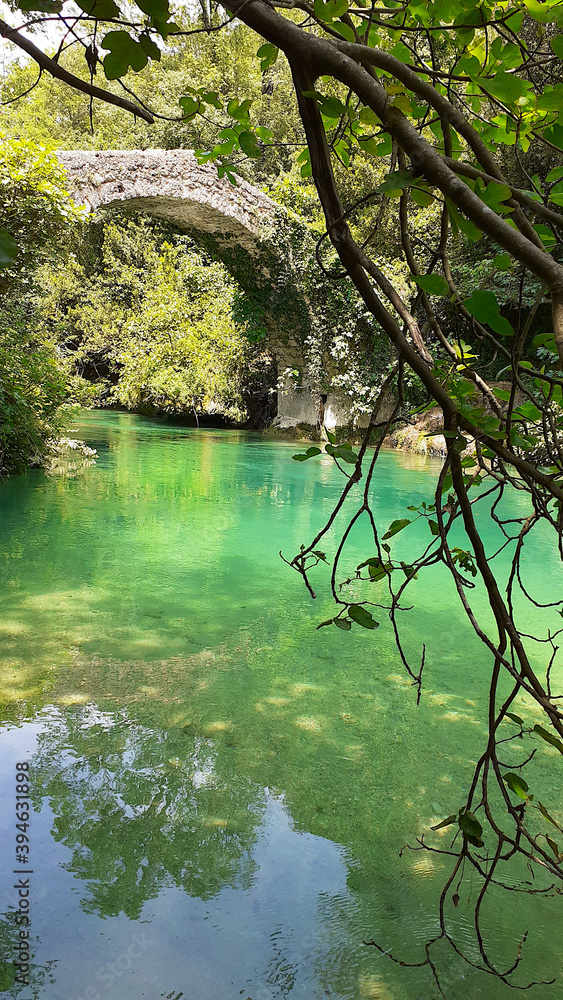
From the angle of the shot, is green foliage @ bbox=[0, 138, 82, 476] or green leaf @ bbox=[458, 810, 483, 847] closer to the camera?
green leaf @ bbox=[458, 810, 483, 847]

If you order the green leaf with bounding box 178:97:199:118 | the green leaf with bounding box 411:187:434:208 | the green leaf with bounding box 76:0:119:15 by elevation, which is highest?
the green leaf with bounding box 178:97:199:118

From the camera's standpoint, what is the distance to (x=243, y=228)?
1061 centimetres

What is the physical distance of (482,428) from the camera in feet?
2.56

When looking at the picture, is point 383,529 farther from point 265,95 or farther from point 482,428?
A: point 265,95

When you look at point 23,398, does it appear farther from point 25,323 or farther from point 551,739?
point 551,739

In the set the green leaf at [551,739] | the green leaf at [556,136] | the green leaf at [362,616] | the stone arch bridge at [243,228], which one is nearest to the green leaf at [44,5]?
the green leaf at [556,136]

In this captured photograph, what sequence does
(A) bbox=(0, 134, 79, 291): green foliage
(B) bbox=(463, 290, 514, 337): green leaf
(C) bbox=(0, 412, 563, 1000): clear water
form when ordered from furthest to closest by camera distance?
(A) bbox=(0, 134, 79, 291): green foliage
(C) bbox=(0, 412, 563, 1000): clear water
(B) bbox=(463, 290, 514, 337): green leaf

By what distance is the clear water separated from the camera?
115 cm

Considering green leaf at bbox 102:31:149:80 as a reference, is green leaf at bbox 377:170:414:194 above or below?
below

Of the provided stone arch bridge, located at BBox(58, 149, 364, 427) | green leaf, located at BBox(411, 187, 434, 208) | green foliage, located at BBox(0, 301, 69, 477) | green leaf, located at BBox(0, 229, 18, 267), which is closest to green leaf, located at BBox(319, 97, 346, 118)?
green leaf, located at BBox(411, 187, 434, 208)

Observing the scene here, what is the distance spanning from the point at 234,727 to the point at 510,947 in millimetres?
905

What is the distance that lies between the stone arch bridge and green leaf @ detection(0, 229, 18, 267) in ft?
31.7

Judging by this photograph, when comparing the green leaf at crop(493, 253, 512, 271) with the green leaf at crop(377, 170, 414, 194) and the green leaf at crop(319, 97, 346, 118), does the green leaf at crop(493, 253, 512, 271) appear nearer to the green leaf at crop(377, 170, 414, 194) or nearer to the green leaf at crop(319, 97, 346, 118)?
the green leaf at crop(377, 170, 414, 194)

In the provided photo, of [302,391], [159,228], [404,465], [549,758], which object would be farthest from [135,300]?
[549,758]
